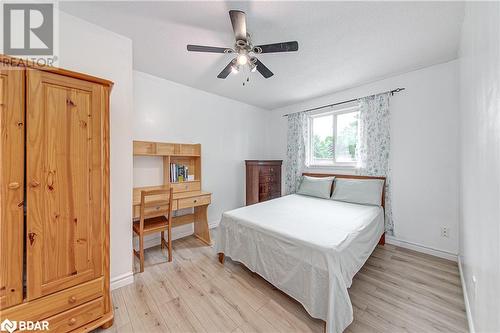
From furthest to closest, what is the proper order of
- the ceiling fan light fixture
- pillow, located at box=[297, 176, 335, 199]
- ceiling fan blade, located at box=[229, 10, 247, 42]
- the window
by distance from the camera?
the window → pillow, located at box=[297, 176, 335, 199] → the ceiling fan light fixture → ceiling fan blade, located at box=[229, 10, 247, 42]

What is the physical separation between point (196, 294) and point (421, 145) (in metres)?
3.34

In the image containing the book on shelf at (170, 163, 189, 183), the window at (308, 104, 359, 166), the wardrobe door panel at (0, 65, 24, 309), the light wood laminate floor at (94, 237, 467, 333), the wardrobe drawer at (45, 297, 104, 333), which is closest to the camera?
the wardrobe door panel at (0, 65, 24, 309)

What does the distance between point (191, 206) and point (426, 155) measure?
3322 millimetres

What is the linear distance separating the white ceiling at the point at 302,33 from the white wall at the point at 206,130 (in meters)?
0.34

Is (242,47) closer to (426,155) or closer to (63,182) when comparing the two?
(63,182)

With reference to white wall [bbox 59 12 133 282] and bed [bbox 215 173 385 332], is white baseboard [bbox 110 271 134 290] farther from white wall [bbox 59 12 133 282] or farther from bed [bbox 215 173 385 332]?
bed [bbox 215 173 385 332]

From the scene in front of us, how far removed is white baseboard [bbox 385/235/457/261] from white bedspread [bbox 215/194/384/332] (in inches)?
18.6

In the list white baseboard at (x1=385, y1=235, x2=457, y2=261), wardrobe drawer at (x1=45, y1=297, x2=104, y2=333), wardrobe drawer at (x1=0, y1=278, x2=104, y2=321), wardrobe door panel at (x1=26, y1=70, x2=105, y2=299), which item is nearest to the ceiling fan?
wardrobe door panel at (x1=26, y1=70, x2=105, y2=299)

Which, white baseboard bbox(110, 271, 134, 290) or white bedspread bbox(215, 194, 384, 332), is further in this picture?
white baseboard bbox(110, 271, 134, 290)

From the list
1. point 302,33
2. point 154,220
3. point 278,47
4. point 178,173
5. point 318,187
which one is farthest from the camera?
point 318,187

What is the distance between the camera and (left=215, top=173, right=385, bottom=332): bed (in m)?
1.35

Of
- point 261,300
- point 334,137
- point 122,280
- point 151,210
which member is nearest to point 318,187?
point 334,137

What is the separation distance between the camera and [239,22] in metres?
1.39

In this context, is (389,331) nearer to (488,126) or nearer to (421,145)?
(488,126)
